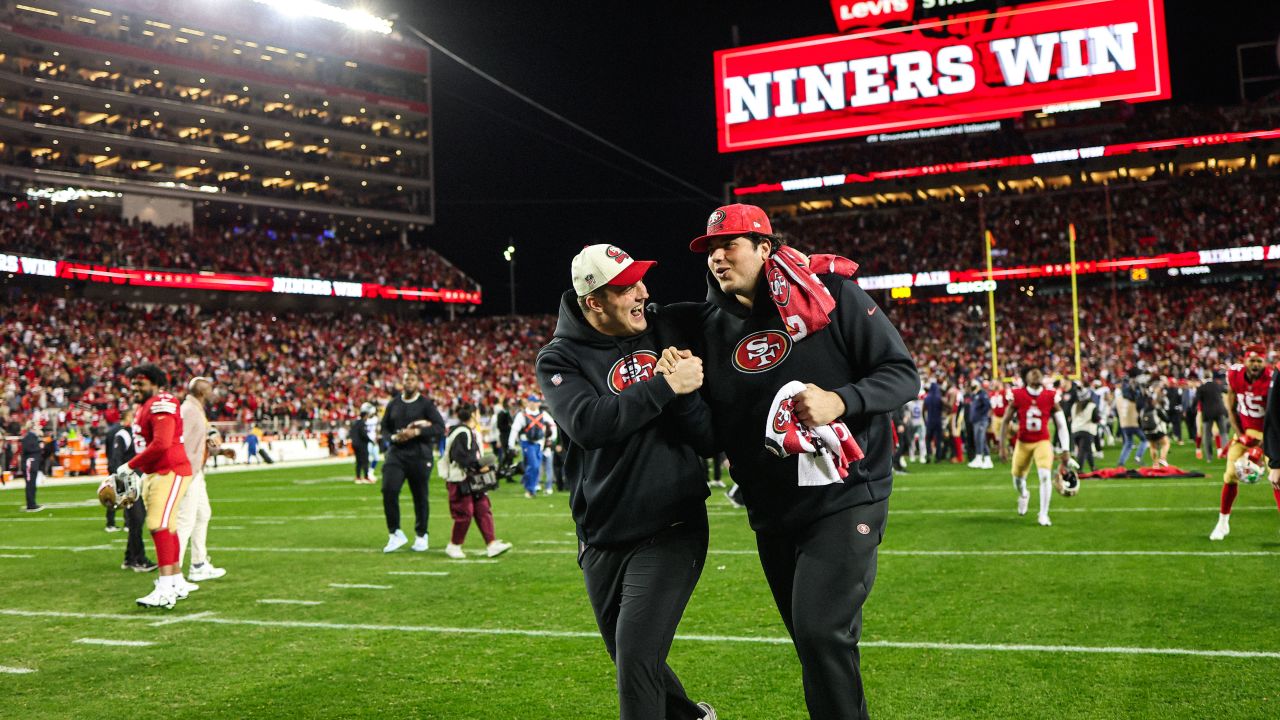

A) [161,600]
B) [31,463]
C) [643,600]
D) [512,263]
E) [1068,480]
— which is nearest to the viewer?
[643,600]

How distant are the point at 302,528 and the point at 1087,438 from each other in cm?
1327

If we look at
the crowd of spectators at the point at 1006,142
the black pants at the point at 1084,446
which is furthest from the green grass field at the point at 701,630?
the crowd of spectators at the point at 1006,142

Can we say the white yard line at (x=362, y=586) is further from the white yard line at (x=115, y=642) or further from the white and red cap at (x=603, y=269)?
the white and red cap at (x=603, y=269)

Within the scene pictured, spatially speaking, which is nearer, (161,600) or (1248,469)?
(161,600)

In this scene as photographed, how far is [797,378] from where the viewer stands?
11.9ft

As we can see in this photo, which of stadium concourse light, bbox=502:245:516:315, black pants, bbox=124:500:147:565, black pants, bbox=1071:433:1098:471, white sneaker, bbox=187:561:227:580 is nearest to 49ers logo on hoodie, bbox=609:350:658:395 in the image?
white sneaker, bbox=187:561:227:580

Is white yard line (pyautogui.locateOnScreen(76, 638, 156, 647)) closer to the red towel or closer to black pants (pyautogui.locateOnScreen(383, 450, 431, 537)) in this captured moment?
black pants (pyautogui.locateOnScreen(383, 450, 431, 537))

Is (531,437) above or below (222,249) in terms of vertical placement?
below

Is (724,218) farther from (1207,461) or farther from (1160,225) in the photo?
(1160,225)

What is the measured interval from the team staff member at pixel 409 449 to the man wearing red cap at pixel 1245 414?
325 inches

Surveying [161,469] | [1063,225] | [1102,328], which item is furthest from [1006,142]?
[161,469]

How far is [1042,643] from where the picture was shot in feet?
21.0

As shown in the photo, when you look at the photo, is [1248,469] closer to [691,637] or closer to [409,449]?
[691,637]

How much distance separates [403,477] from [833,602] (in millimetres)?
9297
